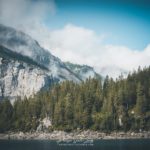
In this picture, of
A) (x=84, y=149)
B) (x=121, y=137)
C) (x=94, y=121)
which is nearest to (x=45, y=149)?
(x=84, y=149)

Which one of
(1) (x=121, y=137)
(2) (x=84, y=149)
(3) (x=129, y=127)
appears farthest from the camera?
(3) (x=129, y=127)

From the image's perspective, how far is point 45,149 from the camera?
4643 inches

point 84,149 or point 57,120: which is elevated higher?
point 57,120

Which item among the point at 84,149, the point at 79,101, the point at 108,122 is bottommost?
the point at 84,149

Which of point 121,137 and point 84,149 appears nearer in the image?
point 84,149

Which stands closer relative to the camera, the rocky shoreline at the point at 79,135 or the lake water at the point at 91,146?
the lake water at the point at 91,146

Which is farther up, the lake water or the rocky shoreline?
the rocky shoreline

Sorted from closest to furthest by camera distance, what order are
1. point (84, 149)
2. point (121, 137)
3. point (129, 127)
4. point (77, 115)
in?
point (84, 149) → point (121, 137) → point (129, 127) → point (77, 115)

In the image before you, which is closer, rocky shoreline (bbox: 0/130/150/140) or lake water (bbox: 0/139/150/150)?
lake water (bbox: 0/139/150/150)

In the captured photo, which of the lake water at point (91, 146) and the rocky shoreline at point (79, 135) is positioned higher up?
the rocky shoreline at point (79, 135)

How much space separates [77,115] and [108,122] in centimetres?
1881

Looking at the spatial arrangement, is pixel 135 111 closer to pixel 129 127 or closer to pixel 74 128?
pixel 129 127

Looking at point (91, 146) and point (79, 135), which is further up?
point (79, 135)

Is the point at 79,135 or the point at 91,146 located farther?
the point at 79,135
